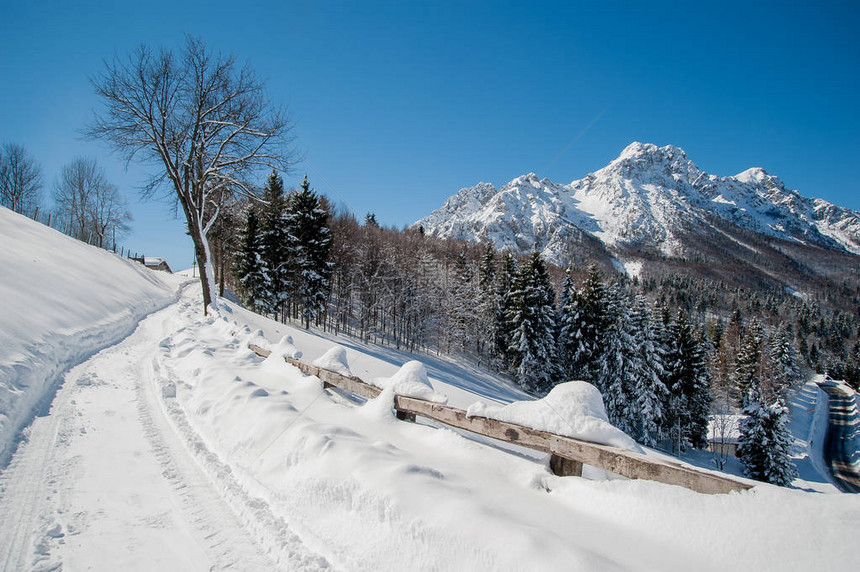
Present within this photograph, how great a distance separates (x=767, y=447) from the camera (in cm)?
2333

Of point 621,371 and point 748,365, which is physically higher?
point 748,365

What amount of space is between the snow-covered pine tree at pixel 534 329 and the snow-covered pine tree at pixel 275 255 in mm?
21732

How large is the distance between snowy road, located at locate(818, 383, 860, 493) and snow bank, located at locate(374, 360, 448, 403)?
164ft

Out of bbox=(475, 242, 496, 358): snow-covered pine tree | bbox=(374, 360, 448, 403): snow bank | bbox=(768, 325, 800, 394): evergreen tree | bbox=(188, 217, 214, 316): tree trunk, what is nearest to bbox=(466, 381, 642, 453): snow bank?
bbox=(374, 360, 448, 403): snow bank

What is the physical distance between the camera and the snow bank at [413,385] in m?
4.77

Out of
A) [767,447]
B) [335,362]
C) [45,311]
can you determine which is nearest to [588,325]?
[767,447]

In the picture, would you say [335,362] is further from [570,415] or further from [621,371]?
[621,371]

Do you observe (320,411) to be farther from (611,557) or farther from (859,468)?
(859,468)

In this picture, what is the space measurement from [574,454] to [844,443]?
73103mm

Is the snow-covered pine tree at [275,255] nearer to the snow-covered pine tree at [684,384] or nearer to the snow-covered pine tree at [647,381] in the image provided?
the snow-covered pine tree at [647,381]

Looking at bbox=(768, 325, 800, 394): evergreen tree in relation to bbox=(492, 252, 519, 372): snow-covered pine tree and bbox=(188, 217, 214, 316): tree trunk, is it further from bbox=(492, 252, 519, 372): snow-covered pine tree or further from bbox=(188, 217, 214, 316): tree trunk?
bbox=(188, 217, 214, 316): tree trunk

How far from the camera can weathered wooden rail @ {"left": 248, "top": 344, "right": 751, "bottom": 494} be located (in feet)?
8.41

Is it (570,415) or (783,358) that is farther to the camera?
(783,358)

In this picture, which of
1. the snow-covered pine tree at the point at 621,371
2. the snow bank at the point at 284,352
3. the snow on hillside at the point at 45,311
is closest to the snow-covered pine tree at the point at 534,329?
the snow-covered pine tree at the point at 621,371
